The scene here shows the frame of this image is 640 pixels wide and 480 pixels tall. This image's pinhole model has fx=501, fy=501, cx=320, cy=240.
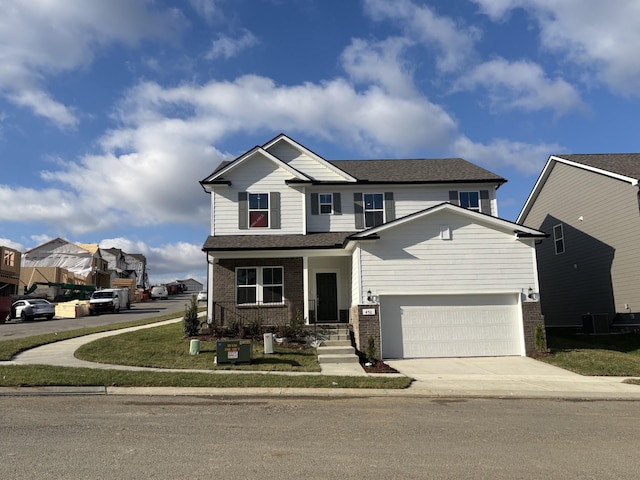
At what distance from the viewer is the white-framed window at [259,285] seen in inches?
754

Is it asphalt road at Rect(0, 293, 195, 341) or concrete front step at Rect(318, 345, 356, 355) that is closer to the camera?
concrete front step at Rect(318, 345, 356, 355)

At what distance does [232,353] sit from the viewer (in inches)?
553

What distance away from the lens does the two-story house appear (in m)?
16.5

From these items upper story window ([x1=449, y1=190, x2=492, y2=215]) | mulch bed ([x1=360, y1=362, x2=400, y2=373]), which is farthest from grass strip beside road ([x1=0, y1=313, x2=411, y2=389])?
upper story window ([x1=449, y1=190, x2=492, y2=215])

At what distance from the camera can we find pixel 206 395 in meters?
10.5

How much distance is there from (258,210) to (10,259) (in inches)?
1330

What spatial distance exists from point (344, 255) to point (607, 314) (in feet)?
38.2

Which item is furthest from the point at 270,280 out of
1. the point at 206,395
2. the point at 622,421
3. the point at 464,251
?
the point at 622,421

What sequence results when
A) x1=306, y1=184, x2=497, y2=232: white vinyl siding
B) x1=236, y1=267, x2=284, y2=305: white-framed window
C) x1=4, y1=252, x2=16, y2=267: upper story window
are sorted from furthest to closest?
x1=4, y1=252, x2=16, y2=267: upper story window
x1=306, y1=184, x2=497, y2=232: white vinyl siding
x1=236, y1=267, x2=284, y2=305: white-framed window

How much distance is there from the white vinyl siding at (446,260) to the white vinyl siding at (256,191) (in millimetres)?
4541

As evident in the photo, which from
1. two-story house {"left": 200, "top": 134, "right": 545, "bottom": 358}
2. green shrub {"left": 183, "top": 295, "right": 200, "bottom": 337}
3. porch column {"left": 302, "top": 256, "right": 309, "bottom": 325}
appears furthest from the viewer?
porch column {"left": 302, "top": 256, "right": 309, "bottom": 325}

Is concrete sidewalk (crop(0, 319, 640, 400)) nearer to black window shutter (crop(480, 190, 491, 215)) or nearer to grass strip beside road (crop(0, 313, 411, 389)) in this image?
grass strip beside road (crop(0, 313, 411, 389))

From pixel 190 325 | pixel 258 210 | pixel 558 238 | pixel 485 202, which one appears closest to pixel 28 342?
pixel 190 325

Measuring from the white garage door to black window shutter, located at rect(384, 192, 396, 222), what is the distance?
5.01m
